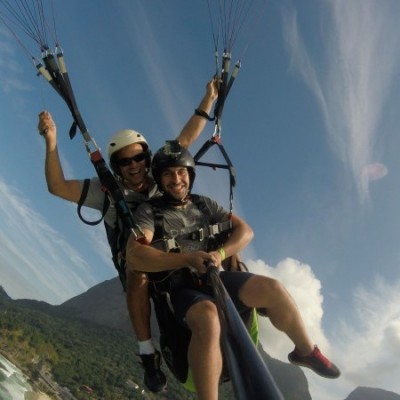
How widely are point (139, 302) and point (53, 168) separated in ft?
5.94

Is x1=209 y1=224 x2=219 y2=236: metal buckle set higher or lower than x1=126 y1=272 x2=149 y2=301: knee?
higher

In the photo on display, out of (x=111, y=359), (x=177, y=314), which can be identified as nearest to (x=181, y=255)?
(x=177, y=314)

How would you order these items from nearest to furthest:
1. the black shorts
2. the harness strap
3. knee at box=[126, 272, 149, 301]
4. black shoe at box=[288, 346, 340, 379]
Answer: the black shorts → black shoe at box=[288, 346, 340, 379] → the harness strap → knee at box=[126, 272, 149, 301]

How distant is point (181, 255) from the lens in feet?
11.0

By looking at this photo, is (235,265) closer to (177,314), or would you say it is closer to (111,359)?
(177,314)

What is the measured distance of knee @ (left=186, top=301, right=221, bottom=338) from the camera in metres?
3.20

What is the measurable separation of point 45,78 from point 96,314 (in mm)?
158966

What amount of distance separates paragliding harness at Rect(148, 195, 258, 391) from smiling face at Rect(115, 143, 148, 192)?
0.60 meters

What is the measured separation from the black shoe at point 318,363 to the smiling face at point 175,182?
2003 mm

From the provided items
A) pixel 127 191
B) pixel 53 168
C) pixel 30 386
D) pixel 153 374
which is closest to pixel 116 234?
pixel 127 191

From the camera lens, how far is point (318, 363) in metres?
4.00

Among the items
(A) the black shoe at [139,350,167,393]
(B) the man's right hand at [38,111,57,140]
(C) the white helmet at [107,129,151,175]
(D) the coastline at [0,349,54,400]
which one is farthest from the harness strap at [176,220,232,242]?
(D) the coastline at [0,349,54,400]

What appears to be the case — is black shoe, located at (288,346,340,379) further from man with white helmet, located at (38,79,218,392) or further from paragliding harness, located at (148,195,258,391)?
man with white helmet, located at (38,79,218,392)

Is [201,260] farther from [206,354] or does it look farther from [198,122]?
[198,122]
